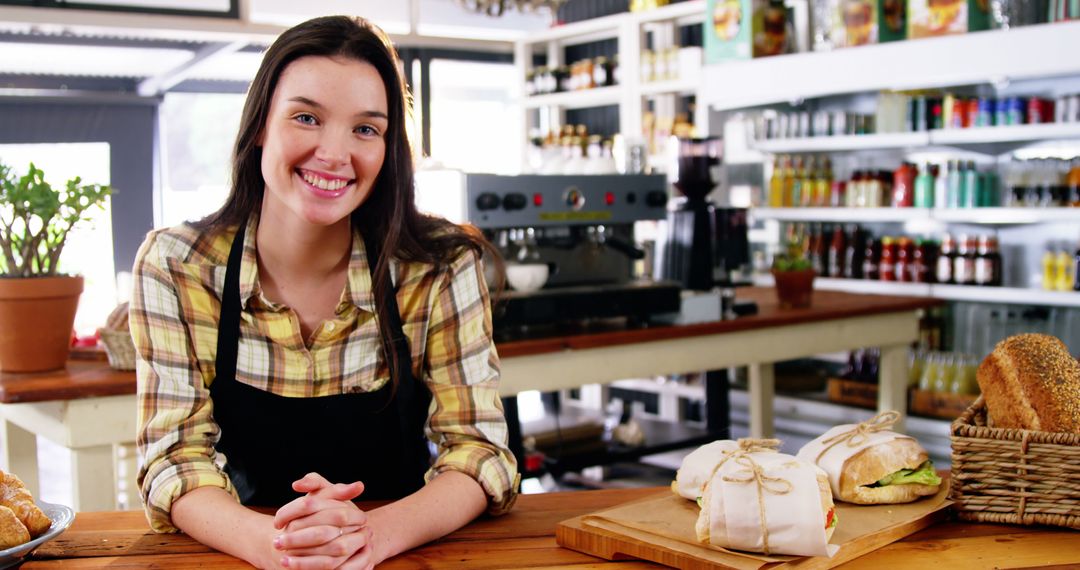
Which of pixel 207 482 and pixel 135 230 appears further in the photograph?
pixel 135 230

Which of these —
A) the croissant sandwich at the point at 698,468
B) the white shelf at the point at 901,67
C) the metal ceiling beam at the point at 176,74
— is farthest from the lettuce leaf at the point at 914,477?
the metal ceiling beam at the point at 176,74

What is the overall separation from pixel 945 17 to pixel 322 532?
3628mm

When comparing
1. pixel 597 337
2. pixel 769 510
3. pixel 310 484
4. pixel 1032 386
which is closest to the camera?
pixel 769 510

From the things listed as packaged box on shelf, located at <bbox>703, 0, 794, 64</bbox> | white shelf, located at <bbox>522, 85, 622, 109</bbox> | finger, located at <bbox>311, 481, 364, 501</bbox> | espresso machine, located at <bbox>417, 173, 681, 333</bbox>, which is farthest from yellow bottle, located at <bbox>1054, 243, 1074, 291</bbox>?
finger, located at <bbox>311, 481, 364, 501</bbox>

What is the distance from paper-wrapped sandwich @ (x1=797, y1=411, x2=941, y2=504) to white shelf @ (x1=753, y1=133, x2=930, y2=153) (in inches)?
124

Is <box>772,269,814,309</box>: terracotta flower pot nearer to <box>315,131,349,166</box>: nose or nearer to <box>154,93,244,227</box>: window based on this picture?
<box>315,131,349,166</box>: nose

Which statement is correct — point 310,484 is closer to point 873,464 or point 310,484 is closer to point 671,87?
point 873,464

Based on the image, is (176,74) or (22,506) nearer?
(22,506)

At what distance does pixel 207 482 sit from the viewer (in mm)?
1504

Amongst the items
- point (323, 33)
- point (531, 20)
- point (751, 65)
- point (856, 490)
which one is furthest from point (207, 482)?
point (531, 20)

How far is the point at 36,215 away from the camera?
2.34 meters

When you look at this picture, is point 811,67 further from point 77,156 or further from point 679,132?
point 77,156

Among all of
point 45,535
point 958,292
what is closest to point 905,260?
point 958,292

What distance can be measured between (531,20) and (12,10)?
132 inches
